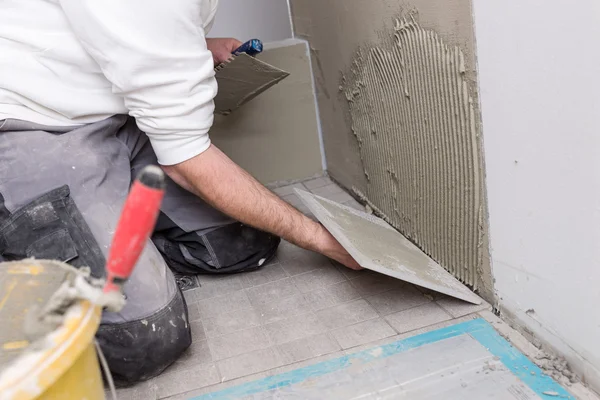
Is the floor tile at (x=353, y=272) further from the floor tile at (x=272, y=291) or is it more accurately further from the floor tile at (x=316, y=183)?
Result: the floor tile at (x=316, y=183)

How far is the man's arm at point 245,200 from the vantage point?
141cm

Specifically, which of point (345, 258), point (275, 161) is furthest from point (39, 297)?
point (275, 161)

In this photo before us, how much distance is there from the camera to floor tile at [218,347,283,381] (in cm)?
131

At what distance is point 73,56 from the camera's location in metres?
1.37

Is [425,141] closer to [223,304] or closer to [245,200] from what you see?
[245,200]

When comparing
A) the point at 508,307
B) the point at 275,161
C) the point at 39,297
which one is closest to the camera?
the point at 39,297

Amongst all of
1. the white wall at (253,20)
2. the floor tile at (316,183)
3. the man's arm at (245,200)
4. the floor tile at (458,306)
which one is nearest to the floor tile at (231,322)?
the man's arm at (245,200)

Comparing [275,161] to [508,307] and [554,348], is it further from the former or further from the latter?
[554,348]

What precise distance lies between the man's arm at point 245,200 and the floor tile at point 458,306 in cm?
24

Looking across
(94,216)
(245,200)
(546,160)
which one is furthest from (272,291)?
(546,160)

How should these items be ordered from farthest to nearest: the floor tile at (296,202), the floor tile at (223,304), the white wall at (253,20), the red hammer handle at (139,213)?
the white wall at (253,20)
the floor tile at (296,202)
the floor tile at (223,304)
the red hammer handle at (139,213)

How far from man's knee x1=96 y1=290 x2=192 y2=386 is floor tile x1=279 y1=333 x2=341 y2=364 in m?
0.24

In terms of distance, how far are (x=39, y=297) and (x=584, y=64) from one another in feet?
3.07

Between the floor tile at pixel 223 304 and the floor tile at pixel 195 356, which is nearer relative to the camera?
the floor tile at pixel 195 356
